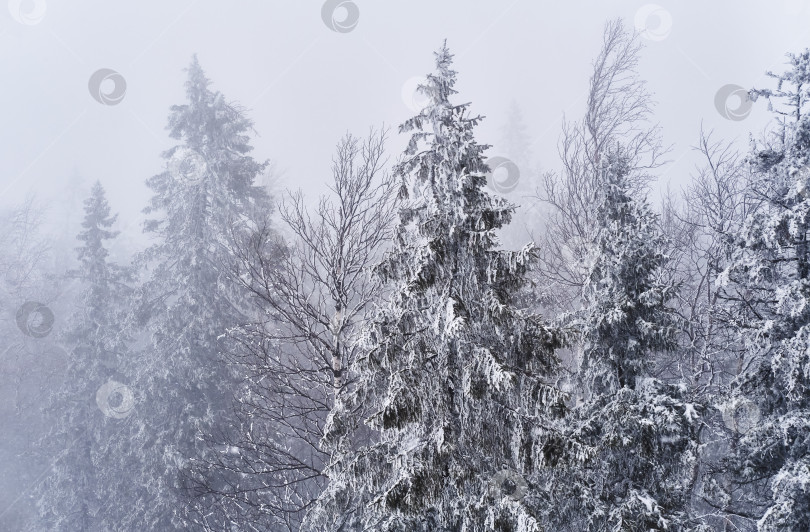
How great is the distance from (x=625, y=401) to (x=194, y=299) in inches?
683

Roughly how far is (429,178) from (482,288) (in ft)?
5.94

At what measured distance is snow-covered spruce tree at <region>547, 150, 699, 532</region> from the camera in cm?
798

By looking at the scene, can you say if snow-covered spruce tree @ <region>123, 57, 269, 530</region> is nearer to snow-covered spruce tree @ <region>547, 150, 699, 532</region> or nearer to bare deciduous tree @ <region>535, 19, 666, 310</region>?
bare deciduous tree @ <region>535, 19, 666, 310</region>

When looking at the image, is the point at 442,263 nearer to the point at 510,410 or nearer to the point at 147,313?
the point at 510,410

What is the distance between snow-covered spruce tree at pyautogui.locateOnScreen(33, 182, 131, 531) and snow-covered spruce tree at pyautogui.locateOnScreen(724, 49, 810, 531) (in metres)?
24.7

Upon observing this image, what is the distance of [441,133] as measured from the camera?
7.70m

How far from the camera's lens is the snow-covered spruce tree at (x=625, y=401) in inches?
314

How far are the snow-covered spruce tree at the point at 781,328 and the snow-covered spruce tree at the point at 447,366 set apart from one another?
393 cm

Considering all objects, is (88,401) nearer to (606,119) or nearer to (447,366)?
(447,366)

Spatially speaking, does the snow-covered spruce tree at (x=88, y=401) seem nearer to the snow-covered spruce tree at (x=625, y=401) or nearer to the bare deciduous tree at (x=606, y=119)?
the bare deciduous tree at (x=606, y=119)

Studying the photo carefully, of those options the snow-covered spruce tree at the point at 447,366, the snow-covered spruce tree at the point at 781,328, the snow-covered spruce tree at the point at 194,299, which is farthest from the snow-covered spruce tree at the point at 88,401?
the snow-covered spruce tree at the point at 781,328

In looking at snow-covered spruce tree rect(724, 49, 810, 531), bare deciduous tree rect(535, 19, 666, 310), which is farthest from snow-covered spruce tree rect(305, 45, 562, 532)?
bare deciduous tree rect(535, 19, 666, 310)

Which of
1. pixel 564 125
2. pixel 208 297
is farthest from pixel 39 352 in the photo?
pixel 564 125

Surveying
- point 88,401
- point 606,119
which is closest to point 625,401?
point 606,119
